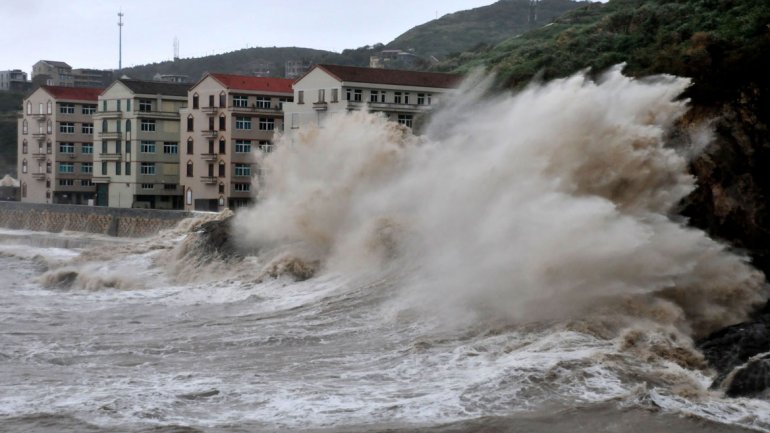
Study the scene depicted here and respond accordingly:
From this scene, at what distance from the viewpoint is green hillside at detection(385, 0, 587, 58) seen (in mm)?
169125

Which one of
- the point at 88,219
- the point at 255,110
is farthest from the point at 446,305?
the point at 255,110

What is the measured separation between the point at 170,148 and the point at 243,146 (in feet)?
28.5

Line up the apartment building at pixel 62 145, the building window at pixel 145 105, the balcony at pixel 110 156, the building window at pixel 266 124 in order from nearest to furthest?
the building window at pixel 266 124 → the building window at pixel 145 105 → the balcony at pixel 110 156 → the apartment building at pixel 62 145

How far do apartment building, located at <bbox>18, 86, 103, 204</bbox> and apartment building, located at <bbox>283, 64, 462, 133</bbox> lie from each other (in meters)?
25.9

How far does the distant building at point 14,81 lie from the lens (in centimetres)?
15141

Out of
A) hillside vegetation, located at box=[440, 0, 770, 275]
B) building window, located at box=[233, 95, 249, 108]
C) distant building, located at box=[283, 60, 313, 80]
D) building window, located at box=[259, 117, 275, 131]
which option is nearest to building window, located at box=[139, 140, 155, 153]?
building window, located at box=[233, 95, 249, 108]

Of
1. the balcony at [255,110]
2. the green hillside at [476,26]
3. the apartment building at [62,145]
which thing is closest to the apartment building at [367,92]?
the balcony at [255,110]

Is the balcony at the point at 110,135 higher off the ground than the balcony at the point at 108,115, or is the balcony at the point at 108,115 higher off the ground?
the balcony at the point at 108,115

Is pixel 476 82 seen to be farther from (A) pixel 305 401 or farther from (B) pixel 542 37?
(B) pixel 542 37

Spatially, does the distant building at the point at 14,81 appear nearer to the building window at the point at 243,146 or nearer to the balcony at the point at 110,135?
the balcony at the point at 110,135

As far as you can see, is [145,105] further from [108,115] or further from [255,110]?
[255,110]

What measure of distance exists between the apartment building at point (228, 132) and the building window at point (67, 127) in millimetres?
16961

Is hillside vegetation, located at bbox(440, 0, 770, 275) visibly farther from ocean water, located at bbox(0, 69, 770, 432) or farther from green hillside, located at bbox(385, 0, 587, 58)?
green hillside, located at bbox(385, 0, 587, 58)

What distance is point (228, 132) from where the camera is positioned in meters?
60.8
